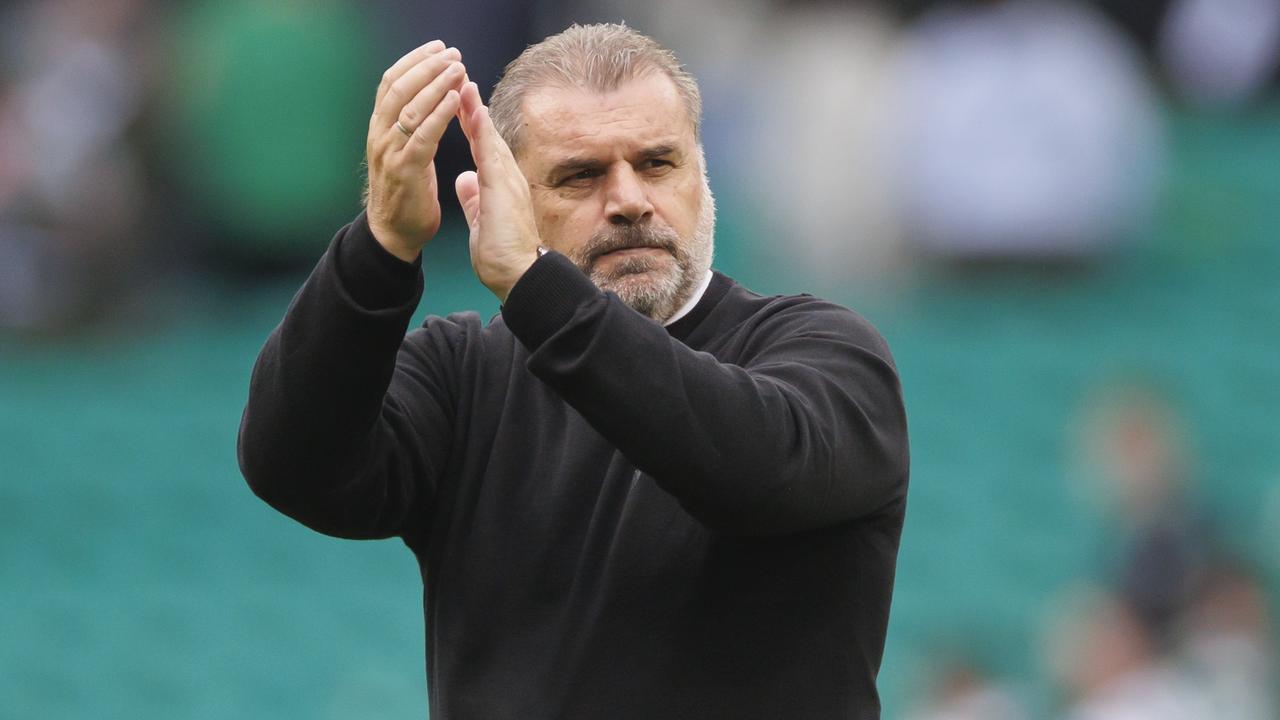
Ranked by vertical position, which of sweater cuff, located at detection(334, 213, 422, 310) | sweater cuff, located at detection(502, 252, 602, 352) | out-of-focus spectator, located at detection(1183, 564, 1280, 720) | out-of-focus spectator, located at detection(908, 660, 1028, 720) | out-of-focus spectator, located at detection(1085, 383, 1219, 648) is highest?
out-of-focus spectator, located at detection(1085, 383, 1219, 648)

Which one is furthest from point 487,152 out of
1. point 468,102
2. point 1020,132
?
point 1020,132

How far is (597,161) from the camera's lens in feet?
7.27

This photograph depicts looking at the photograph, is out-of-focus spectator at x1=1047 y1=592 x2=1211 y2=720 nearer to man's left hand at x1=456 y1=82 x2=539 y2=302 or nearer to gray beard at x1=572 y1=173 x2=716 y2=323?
gray beard at x1=572 y1=173 x2=716 y2=323

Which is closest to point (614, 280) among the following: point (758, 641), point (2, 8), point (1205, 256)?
point (758, 641)

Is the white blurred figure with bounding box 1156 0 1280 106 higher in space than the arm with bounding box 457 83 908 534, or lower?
higher

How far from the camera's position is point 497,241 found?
1.94m

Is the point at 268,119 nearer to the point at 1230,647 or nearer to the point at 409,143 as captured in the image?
the point at 1230,647

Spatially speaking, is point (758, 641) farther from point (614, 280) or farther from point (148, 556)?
point (148, 556)

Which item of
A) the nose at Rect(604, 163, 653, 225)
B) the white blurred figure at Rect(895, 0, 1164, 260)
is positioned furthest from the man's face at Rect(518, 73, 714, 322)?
the white blurred figure at Rect(895, 0, 1164, 260)

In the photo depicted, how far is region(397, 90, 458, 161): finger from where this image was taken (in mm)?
1954

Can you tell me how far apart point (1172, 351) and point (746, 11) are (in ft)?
6.55

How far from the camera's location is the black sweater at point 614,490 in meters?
1.88

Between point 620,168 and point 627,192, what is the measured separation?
0.12 feet

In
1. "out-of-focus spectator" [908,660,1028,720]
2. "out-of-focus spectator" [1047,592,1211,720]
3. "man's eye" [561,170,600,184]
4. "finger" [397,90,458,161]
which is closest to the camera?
"finger" [397,90,458,161]
